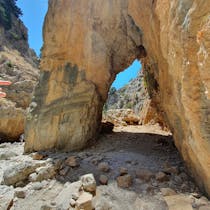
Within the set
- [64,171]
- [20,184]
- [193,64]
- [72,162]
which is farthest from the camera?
[72,162]

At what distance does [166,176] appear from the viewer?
13.6 feet

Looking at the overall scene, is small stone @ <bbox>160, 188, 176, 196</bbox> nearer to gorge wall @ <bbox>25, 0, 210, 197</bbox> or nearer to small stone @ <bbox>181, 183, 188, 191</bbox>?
small stone @ <bbox>181, 183, 188, 191</bbox>

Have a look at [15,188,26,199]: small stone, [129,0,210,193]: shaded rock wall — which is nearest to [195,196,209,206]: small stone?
[129,0,210,193]: shaded rock wall

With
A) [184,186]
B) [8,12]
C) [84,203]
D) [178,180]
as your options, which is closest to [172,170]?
[178,180]

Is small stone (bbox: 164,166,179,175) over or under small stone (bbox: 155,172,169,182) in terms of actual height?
over

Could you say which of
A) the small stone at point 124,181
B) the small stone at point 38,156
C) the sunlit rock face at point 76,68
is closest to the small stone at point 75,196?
the small stone at point 124,181

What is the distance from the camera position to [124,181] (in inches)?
159

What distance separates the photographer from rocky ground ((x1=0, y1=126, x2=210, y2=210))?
353 cm

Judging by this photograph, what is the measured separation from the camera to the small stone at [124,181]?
13.1ft

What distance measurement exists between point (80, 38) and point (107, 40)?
32.5 inches

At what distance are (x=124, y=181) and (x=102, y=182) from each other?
0.41 m

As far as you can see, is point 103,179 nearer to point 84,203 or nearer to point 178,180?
point 84,203

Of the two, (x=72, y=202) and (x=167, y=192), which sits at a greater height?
(x=167, y=192)

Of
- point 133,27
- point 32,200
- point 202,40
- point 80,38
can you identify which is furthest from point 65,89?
point 202,40
